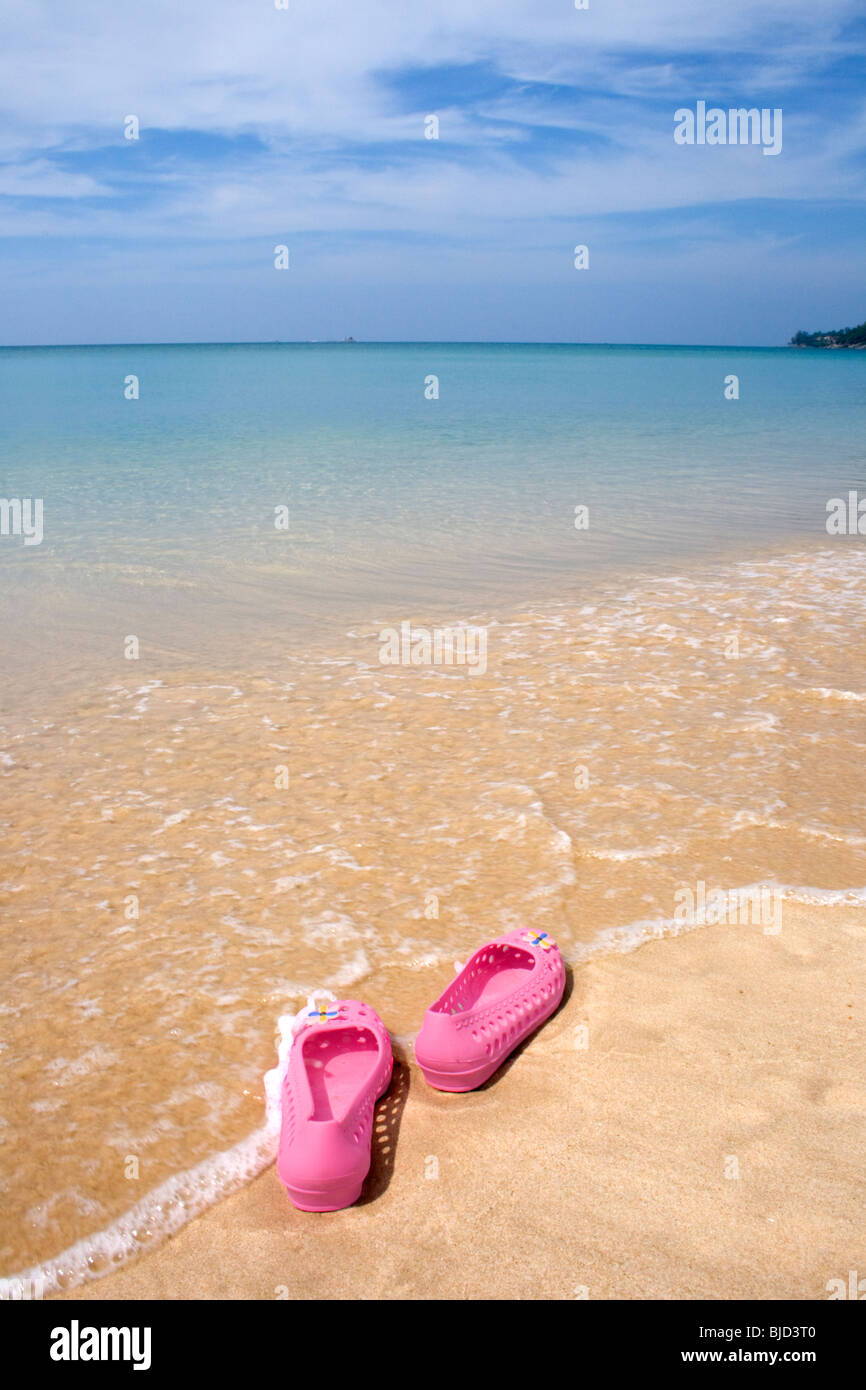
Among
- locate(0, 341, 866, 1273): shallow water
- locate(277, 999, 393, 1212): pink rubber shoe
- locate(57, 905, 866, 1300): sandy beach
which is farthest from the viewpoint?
locate(0, 341, 866, 1273): shallow water

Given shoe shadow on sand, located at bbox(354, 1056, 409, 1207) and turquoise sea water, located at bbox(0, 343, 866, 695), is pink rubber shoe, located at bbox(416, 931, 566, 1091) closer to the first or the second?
shoe shadow on sand, located at bbox(354, 1056, 409, 1207)

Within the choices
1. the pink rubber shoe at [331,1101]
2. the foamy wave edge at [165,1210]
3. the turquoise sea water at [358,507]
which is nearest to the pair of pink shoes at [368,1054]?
the pink rubber shoe at [331,1101]

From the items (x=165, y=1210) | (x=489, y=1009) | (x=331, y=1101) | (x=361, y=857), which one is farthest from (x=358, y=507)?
(x=165, y=1210)

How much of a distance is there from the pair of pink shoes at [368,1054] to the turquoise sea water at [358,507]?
14.8 ft

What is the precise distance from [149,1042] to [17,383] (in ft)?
161

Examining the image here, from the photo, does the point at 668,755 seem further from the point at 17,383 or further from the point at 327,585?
the point at 17,383

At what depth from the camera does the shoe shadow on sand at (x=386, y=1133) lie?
2527mm

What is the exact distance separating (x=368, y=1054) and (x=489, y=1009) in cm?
40

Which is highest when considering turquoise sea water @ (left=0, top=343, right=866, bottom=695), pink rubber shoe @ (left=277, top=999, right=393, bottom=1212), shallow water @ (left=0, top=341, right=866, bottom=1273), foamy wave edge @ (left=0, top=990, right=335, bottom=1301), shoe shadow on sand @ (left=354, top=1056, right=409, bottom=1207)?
turquoise sea water @ (left=0, top=343, right=866, bottom=695)

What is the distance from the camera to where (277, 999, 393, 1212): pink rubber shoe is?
95.3 inches

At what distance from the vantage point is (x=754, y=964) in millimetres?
3381

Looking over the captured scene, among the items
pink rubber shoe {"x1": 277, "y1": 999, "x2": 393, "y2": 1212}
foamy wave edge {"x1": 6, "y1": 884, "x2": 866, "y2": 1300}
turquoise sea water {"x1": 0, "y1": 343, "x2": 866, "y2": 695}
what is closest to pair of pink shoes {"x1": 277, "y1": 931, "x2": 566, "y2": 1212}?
pink rubber shoe {"x1": 277, "y1": 999, "x2": 393, "y2": 1212}

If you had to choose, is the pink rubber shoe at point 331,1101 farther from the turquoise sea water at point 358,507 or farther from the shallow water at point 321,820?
the turquoise sea water at point 358,507
